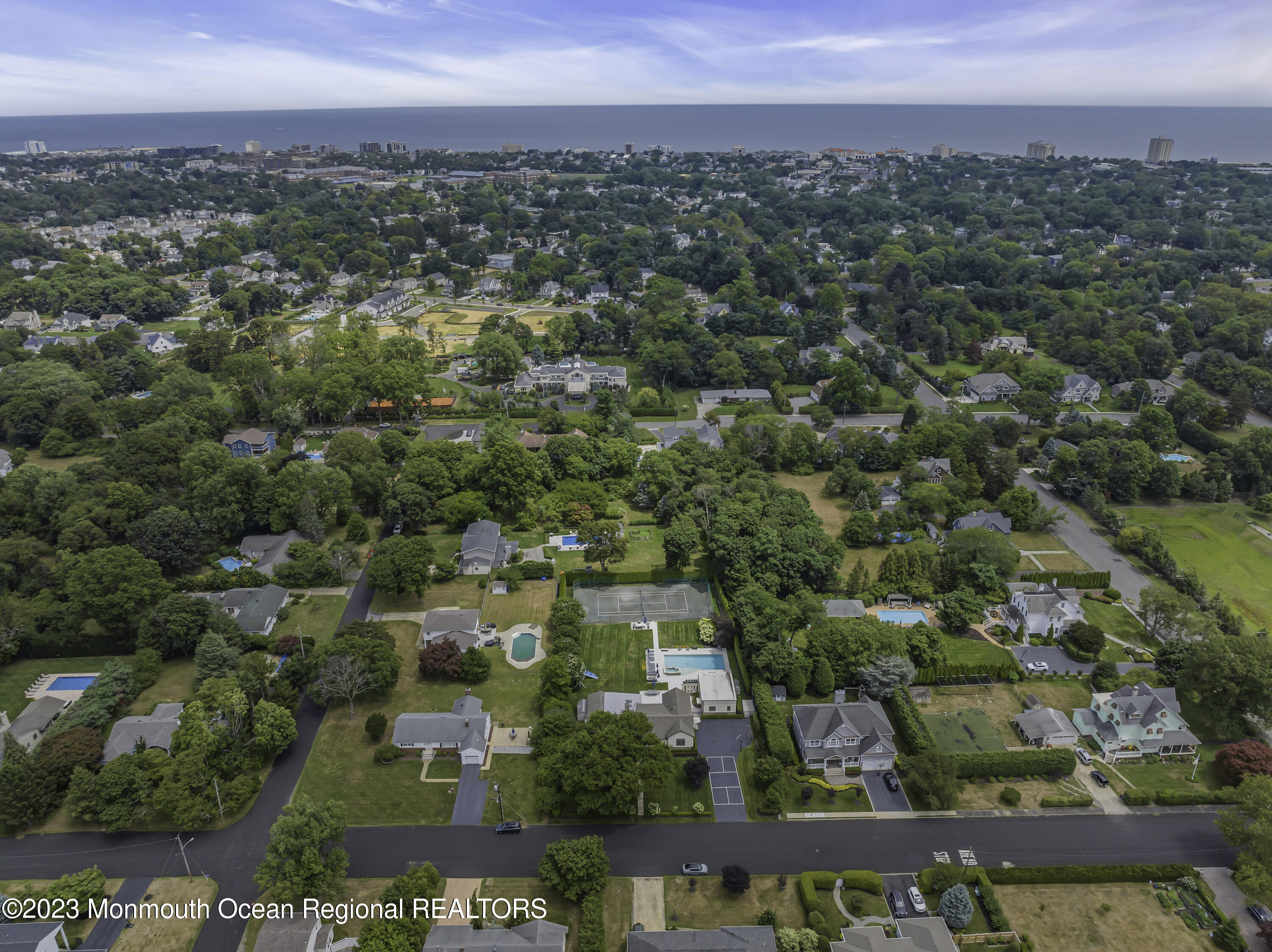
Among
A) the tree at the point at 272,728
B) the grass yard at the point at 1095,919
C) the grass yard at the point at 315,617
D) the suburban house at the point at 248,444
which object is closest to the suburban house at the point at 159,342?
the suburban house at the point at 248,444

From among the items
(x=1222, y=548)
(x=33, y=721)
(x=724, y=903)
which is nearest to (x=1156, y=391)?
(x=1222, y=548)

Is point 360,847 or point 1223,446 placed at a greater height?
point 1223,446

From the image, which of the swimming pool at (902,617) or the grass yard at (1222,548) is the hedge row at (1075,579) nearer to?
the grass yard at (1222,548)

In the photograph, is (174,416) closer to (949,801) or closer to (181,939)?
(181,939)

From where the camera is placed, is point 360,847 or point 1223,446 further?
point 1223,446

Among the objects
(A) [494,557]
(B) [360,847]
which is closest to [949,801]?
(B) [360,847]

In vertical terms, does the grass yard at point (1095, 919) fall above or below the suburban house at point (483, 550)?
below

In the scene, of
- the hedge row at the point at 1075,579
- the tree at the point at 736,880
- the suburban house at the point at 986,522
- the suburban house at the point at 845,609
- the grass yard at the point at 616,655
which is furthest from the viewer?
the suburban house at the point at 986,522
